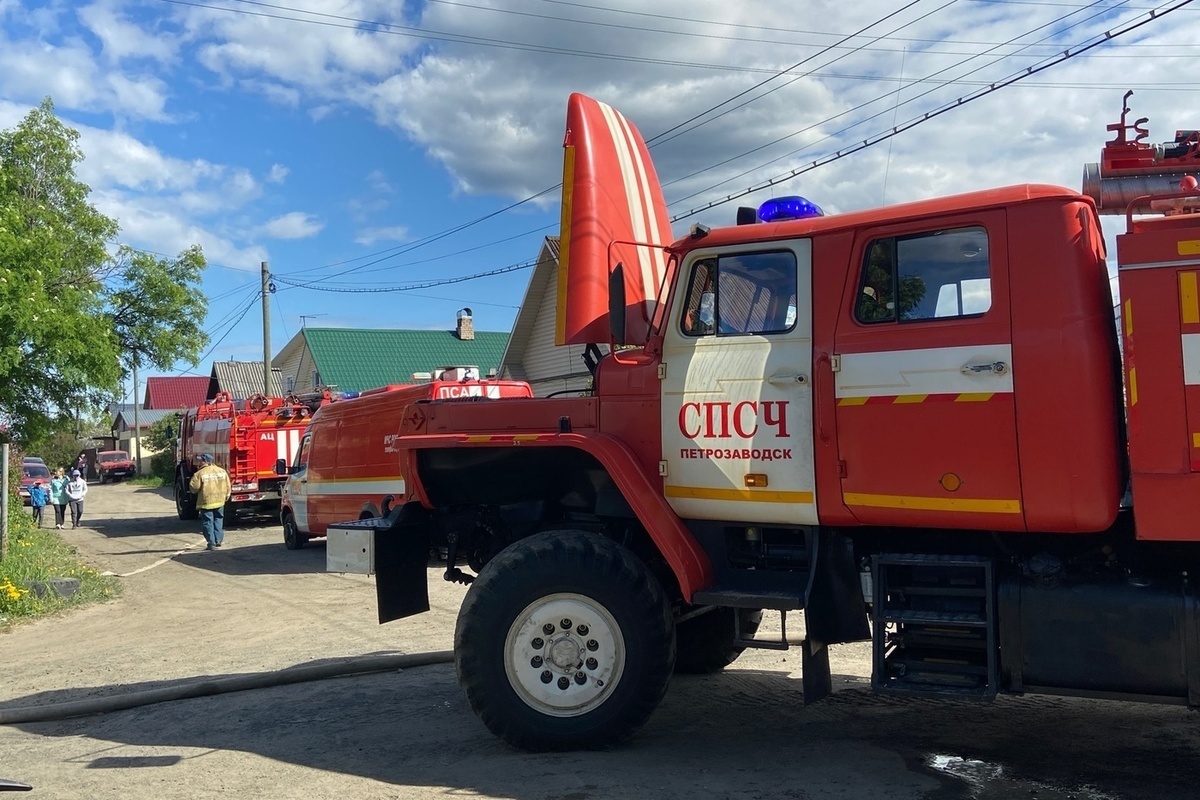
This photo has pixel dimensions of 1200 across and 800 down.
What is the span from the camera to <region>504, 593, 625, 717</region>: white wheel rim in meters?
5.43

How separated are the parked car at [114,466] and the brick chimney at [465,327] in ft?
78.1

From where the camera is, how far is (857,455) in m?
4.99

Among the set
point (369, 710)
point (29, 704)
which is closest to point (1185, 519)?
point (369, 710)

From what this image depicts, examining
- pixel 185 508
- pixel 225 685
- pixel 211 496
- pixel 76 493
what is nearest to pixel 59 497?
pixel 76 493

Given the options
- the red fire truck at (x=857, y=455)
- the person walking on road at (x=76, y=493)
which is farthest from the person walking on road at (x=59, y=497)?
the red fire truck at (x=857, y=455)

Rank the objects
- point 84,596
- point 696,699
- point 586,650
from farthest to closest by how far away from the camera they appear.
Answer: point 84,596, point 696,699, point 586,650

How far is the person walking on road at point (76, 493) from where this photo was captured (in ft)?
79.0

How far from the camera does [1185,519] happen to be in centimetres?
431

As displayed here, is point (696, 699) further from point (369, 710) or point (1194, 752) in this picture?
point (1194, 752)

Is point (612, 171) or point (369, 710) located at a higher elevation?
point (612, 171)

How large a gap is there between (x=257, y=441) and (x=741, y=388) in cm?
1842

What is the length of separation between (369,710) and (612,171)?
12.6 feet

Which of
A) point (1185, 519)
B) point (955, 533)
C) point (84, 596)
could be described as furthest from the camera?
point (84, 596)

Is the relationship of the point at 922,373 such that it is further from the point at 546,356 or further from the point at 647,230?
the point at 546,356
